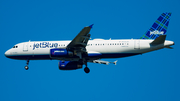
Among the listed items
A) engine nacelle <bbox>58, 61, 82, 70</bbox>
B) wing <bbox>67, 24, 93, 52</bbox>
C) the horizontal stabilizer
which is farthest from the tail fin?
engine nacelle <bbox>58, 61, 82, 70</bbox>

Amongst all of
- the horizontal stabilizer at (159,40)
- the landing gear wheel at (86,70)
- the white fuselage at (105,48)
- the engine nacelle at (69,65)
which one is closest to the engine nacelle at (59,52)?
the white fuselage at (105,48)

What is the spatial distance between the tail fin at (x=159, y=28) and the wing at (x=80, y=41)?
29.2 feet

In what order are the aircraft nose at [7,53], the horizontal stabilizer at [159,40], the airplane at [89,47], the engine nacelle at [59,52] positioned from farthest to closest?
1. the aircraft nose at [7,53]
2. the airplane at [89,47]
3. the engine nacelle at [59,52]
4. the horizontal stabilizer at [159,40]

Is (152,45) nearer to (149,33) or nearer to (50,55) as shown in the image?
(149,33)

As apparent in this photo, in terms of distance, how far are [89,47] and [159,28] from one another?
9998 millimetres

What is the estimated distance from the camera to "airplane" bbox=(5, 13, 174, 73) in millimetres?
38188

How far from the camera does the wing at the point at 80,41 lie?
1399 inches

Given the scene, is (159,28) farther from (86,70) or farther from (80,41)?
(80,41)

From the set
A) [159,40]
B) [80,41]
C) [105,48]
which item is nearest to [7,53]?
[80,41]

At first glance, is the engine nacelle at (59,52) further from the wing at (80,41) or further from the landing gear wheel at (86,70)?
the landing gear wheel at (86,70)

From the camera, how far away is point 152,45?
128 ft

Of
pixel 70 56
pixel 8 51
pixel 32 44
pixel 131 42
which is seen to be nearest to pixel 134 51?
pixel 131 42

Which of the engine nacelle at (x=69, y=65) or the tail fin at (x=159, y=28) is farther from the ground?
the tail fin at (x=159, y=28)

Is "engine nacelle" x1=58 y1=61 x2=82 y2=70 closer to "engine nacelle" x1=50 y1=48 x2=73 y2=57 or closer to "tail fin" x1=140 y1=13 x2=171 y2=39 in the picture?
"engine nacelle" x1=50 y1=48 x2=73 y2=57
